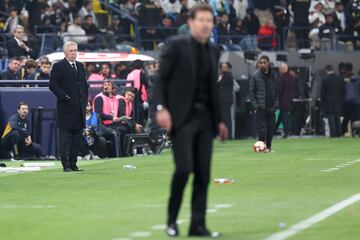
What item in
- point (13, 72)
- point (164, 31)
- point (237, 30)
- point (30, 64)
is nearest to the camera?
point (30, 64)

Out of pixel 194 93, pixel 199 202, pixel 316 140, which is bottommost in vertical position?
pixel 316 140

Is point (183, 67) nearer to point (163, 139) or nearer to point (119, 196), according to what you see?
point (119, 196)

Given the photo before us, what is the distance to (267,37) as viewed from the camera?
1624 inches

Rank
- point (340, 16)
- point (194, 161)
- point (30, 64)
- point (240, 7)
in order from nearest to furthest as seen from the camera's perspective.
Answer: point (194, 161)
point (30, 64)
point (340, 16)
point (240, 7)

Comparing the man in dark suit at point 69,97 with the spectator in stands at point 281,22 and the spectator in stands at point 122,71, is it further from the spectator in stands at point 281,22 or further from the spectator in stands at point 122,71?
the spectator in stands at point 281,22

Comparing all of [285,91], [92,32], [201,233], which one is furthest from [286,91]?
[201,233]

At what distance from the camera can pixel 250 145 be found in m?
31.8

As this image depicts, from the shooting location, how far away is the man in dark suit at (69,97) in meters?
21.9

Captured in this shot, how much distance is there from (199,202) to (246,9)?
3077 centimetres

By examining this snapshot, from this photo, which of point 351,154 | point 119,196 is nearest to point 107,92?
point 351,154

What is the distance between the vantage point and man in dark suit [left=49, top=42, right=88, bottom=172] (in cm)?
2186

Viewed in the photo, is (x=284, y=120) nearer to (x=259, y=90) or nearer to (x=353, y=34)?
(x=353, y=34)

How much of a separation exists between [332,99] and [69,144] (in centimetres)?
1618

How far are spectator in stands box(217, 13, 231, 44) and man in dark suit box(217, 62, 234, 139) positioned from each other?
16.5ft
